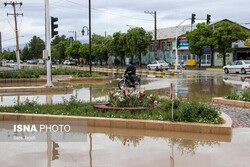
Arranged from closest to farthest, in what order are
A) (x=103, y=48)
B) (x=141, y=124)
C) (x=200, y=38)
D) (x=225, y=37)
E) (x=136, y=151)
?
1. (x=136, y=151)
2. (x=141, y=124)
3. (x=225, y=37)
4. (x=200, y=38)
5. (x=103, y=48)

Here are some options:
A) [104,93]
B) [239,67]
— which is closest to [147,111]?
[104,93]

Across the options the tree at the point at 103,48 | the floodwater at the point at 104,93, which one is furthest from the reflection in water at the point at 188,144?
the tree at the point at 103,48

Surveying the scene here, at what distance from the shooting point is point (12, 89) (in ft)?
69.3

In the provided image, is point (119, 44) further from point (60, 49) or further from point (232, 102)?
point (232, 102)

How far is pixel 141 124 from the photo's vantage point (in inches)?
391

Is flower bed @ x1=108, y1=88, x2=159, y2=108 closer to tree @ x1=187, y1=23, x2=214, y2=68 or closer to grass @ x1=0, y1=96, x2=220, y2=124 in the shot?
grass @ x1=0, y1=96, x2=220, y2=124

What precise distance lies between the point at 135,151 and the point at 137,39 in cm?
5758

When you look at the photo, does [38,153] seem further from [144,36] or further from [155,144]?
[144,36]

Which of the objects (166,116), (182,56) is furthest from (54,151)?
(182,56)

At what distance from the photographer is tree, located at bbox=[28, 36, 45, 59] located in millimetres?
123875

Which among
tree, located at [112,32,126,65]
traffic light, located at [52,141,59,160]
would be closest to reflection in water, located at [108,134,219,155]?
traffic light, located at [52,141,59,160]

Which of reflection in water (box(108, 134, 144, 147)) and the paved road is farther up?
the paved road

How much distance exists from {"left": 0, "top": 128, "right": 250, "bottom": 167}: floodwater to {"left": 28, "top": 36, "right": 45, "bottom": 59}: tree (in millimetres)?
115267

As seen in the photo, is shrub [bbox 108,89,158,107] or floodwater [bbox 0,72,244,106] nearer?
shrub [bbox 108,89,158,107]
